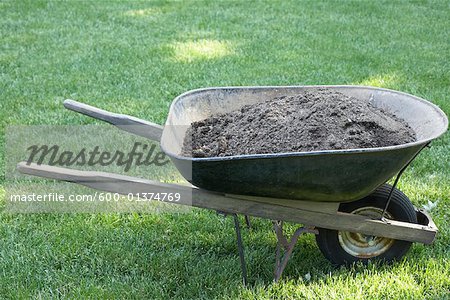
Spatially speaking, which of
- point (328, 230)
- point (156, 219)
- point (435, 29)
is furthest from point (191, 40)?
point (328, 230)

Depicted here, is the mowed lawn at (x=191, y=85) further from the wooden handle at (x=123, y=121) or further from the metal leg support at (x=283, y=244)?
the wooden handle at (x=123, y=121)

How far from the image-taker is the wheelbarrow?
246 cm

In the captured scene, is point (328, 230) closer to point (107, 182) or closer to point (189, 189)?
point (189, 189)

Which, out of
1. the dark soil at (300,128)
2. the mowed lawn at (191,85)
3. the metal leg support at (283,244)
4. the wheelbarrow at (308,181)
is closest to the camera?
the wheelbarrow at (308,181)

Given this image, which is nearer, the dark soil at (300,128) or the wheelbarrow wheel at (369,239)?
the dark soil at (300,128)

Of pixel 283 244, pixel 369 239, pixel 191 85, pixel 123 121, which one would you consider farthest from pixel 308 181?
pixel 191 85

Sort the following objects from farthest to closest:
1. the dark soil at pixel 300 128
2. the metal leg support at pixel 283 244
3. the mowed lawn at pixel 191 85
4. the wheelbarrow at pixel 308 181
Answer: the mowed lawn at pixel 191 85 → the metal leg support at pixel 283 244 → the dark soil at pixel 300 128 → the wheelbarrow at pixel 308 181

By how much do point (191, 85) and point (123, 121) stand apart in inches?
98.7

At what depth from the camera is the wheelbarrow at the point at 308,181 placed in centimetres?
246

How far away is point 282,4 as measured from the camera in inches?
322

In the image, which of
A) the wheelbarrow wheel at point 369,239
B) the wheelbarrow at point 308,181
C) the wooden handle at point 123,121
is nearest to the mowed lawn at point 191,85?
the wheelbarrow wheel at point 369,239

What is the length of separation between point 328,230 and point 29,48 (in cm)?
452

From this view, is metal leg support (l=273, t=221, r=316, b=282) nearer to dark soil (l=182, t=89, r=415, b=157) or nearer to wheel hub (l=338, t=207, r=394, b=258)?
wheel hub (l=338, t=207, r=394, b=258)

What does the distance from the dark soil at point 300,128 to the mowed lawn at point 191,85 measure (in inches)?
24.7
